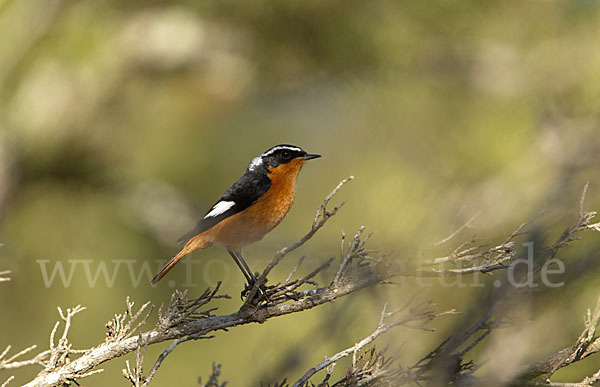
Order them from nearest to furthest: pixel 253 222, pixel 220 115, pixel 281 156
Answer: pixel 253 222
pixel 281 156
pixel 220 115

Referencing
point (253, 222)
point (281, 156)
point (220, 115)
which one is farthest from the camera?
point (220, 115)

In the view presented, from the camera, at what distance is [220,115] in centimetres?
479

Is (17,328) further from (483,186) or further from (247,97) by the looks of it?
(483,186)

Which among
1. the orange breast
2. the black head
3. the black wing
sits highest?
the black head

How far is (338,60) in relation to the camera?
3951 mm

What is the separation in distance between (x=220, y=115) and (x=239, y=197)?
2.73 meters

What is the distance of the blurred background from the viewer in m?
3.48

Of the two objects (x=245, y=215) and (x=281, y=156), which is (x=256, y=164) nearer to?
(x=281, y=156)

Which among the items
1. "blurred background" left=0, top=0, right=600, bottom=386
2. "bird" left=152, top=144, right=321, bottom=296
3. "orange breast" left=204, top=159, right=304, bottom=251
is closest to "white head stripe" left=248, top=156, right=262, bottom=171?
"bird" left=152, top=144, right=321, bottom=296

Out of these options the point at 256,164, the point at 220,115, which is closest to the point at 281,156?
the point at 256,164

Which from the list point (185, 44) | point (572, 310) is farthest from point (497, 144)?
point (572, 310)

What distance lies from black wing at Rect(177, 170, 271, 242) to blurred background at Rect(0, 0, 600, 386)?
0.89 m

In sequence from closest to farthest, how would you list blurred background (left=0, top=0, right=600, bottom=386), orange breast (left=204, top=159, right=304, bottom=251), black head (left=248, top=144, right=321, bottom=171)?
orange breast (left=204, top=159, right=304, bottom=251) → black head (left=248, top=144, right=321, bottom=171) → blurred background (left=0, top=0, right=600, bottom=386)

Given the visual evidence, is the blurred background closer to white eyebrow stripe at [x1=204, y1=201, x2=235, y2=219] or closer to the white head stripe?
the white head stripe
